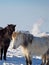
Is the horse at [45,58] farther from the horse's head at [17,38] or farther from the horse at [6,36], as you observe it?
the horse at [6,36]

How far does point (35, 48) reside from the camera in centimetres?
1359

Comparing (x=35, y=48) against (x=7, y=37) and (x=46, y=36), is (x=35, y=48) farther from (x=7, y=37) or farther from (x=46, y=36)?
(x=7, y=37)

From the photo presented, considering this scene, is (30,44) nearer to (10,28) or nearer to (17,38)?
(17,38)

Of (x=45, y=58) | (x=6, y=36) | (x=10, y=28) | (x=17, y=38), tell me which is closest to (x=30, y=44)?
(x=17, y=38)

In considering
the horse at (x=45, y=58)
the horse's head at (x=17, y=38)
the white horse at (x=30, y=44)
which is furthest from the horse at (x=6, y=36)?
the horse at (x=45, y=58)

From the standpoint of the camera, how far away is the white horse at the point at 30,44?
1311 centimetres

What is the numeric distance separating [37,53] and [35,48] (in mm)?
229

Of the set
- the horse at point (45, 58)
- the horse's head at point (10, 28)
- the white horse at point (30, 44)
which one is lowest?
the horse at point (45, 58)

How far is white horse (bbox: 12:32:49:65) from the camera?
13.1 meters

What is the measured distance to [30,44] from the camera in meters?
13.4

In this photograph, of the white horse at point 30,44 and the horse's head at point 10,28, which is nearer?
the white horse at point 30,44

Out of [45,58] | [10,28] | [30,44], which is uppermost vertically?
[10,28]

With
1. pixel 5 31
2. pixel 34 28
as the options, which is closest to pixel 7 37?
pixel 5 31

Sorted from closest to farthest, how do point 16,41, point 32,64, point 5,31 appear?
1. point 16,41
2. point 32,64
3. point 5,31
